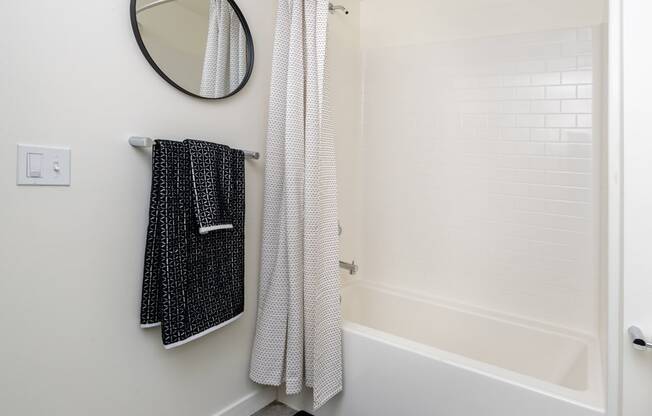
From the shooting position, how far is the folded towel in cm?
129

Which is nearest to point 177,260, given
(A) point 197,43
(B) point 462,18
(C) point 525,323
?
(A) point 197,43

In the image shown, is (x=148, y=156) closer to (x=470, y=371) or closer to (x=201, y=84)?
(x=201, y=84)

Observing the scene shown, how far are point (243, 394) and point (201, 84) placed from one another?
1435 millimetres

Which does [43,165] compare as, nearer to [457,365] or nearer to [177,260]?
[177,260]

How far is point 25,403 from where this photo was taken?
3.41ft

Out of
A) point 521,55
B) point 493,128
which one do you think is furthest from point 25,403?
point 521,55

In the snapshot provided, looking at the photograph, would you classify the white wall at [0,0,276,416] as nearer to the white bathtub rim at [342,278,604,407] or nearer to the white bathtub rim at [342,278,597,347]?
the white bathtub rim at [342,278,604,407]

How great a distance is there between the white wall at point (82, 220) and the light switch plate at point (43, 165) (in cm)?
2

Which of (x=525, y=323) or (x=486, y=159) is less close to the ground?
(x=486, y=159)

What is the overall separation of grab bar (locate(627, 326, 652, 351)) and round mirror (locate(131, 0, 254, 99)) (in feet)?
5.43

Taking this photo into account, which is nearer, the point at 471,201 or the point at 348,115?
the point at 471,201

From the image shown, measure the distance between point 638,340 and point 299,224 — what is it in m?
1.19

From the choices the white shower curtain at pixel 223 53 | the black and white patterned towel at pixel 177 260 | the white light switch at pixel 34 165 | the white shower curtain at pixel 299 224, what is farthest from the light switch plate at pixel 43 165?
the white shower curtain at pixel 299 224

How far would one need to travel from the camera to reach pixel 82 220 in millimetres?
1137
